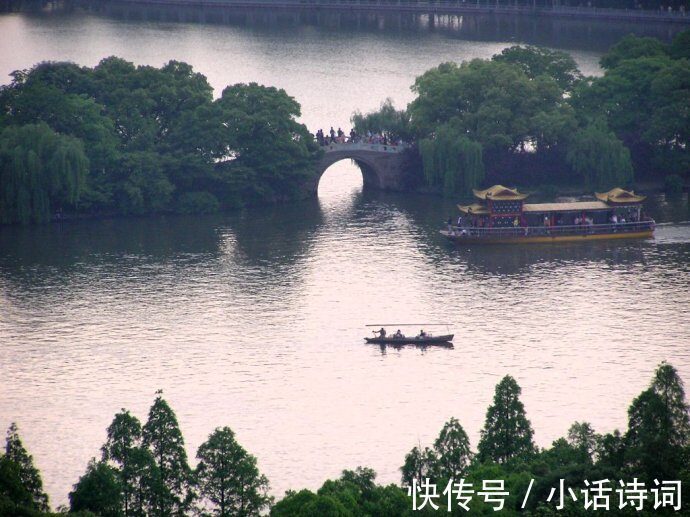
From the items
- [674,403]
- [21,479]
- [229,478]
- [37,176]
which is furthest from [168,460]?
[37,176]

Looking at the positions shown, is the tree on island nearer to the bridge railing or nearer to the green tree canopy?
the bridge railing

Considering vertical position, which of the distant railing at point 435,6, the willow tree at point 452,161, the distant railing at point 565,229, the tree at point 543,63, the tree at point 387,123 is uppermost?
the distant railing at point 435,6

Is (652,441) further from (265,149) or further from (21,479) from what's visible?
(265,149)

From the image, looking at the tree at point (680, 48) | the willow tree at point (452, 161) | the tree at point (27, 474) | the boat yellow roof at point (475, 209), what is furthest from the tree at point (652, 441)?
the tree at point (680, 48)

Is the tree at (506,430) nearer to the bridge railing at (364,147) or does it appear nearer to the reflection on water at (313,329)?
the reflection on water at (313,329)

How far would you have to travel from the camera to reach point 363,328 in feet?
269

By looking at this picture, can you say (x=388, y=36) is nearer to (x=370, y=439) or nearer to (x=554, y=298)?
(x=554, y=298)

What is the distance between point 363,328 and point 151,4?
122878 millimetres

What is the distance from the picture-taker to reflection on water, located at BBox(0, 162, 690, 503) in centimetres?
7044

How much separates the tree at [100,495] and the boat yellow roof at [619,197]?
166 ft

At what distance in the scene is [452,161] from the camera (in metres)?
108

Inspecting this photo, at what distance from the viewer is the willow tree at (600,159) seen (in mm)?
109312

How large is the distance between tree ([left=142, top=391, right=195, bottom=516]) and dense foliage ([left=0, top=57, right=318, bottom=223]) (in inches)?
1722

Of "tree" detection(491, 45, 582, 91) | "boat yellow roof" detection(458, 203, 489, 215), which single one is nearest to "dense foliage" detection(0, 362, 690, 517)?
"boat yellow roof" detection(458, 203, 489, 215)
